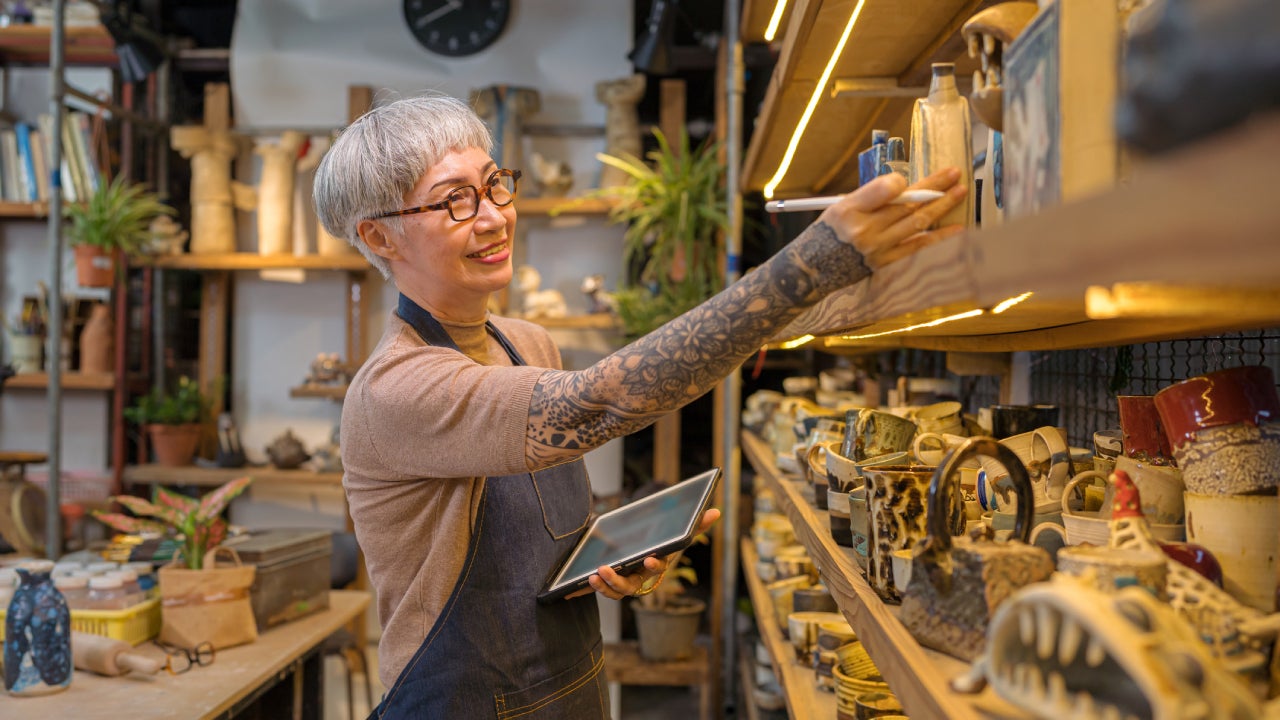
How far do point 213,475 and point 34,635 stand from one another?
2.32 meters

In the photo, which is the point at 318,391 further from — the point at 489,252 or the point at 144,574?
the point at 489,252

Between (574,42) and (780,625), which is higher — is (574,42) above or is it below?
above

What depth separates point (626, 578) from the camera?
153cm

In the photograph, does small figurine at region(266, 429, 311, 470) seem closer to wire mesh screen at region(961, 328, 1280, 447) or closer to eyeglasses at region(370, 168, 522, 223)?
eyeglasses at region(370, 168, 522, 223)

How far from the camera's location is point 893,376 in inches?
96.0

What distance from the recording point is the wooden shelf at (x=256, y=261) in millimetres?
4164

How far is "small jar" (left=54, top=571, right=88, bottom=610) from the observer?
2285 mm

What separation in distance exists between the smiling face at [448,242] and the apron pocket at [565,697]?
0.61 m

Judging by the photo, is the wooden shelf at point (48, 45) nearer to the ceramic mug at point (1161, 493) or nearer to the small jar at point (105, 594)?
the small jar at point (105, 594)

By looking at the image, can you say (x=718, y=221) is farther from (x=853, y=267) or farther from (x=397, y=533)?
(x=853, y=267)

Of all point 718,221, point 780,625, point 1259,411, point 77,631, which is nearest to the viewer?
point 1259,411

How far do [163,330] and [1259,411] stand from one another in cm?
460

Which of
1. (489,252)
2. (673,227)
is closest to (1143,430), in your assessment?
(489,252)

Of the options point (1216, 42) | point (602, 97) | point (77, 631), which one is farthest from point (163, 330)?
point (1216, 42)
